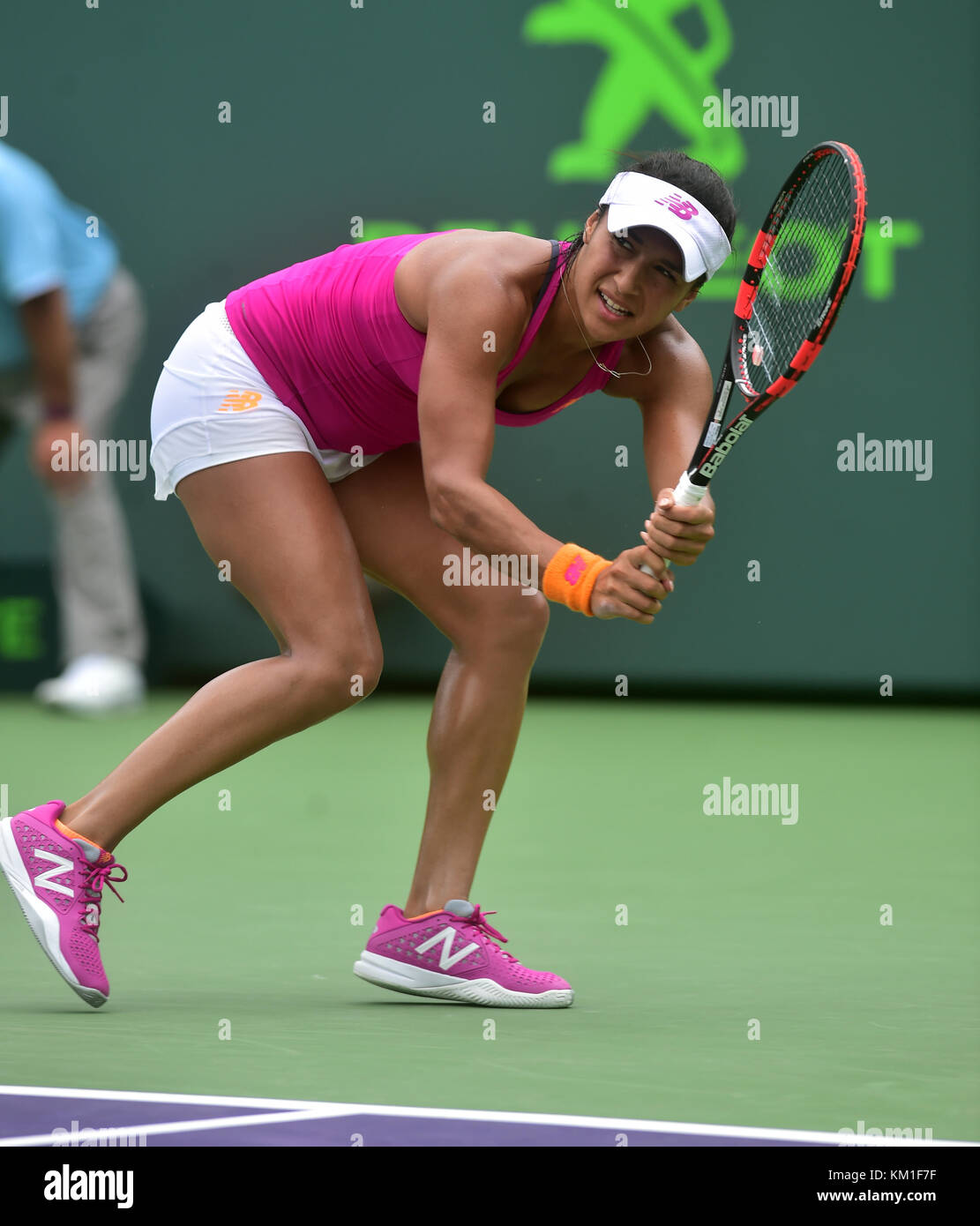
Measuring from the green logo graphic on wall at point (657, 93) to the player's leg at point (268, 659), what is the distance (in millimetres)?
4893

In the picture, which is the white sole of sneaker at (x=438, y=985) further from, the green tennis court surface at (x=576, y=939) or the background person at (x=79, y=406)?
the background person at (x=79, y=406)

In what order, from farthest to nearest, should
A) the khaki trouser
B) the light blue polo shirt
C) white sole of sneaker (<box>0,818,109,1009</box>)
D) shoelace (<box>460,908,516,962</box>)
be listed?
the khaki trouser → the light blue polo shirt → shoelace (<box>460,908,516,962</box>) → white sole of sneaker (<box>0,818,109,1009</box>)

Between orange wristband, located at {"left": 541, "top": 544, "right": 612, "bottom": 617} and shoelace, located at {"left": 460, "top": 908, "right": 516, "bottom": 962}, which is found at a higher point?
orange wristband, located at {"left": 541, "top": 544, "right": 612, "bottom": 617}

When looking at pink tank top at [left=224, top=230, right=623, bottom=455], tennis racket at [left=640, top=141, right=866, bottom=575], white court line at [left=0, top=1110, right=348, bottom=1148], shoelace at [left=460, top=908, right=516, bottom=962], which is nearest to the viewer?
white court line at [left=0, top=1110, right=348, bottom=1148]

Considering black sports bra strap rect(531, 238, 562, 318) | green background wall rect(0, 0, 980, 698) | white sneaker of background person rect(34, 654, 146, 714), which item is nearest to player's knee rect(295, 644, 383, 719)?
black sports bra strap rect(531, 238, 562, 318)

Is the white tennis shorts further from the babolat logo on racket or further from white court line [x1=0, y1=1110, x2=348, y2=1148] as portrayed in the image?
white court line [x1=0, y1=1110, x2=348, y2=1148]

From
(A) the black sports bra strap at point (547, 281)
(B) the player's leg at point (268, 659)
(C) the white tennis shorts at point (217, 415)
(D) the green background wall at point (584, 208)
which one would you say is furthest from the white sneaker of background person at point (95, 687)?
(A) the black sports bra strap at point (547, 281)

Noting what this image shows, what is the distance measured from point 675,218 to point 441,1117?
134 cm

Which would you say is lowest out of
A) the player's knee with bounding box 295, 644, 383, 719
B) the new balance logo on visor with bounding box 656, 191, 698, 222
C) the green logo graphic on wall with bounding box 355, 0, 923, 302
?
the player's knee with bounding box 295, 644, 383, 719

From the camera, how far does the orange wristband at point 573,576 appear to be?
268cm

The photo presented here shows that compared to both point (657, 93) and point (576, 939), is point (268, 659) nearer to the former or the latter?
point (576, 939)

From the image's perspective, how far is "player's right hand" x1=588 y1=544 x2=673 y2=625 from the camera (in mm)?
2654
